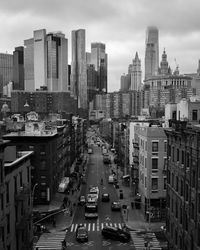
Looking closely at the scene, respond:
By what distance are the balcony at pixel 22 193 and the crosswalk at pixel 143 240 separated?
1799 centimetres

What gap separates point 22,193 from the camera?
37.3 metres

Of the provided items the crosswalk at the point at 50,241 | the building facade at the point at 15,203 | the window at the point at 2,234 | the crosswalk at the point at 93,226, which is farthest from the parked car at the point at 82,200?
the window at the point at 2,234

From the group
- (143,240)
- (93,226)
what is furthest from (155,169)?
(143,240)

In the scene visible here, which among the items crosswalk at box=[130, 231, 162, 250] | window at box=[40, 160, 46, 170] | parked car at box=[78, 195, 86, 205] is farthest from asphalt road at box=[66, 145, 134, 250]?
window at box=[40, 160, 46, 170]

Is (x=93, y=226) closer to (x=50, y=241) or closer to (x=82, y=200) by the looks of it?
(x=50, y=241)

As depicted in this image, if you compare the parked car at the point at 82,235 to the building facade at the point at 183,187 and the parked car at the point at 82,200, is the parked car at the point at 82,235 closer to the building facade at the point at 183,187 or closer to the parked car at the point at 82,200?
the building facade at the point at 183,187

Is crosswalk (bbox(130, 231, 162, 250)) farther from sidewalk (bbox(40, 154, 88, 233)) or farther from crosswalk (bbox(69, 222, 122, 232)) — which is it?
sidewalk (bbox(40, 154, 88, 233))

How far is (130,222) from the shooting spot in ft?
202

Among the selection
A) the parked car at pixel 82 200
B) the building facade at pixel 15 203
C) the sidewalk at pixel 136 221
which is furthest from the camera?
the parked car at pixel 82 200

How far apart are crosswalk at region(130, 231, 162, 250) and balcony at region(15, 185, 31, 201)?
17986mm

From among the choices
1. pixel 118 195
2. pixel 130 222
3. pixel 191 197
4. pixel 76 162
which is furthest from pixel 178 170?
pixel 76 162

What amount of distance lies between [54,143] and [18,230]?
133ft

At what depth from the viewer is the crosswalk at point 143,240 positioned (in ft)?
162

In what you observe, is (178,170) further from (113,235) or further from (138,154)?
(138,154)
